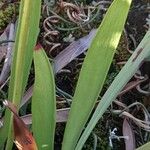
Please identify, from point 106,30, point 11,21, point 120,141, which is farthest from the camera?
point 11,21

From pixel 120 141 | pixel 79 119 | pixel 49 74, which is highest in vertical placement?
pixel 49 74

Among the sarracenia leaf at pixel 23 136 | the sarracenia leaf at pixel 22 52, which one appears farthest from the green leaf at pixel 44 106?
the sarracenia leaf at pixel 23 136

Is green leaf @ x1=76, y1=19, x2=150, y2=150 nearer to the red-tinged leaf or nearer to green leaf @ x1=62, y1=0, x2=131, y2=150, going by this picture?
green leaf @ x1=62, y1=0, x2=131, y2=150

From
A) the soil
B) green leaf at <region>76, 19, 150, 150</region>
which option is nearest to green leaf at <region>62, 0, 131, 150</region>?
green leaf at <region>76, 19, 150, 150</region>

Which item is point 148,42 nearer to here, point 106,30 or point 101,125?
point 106,30

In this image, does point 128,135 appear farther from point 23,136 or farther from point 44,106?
point 23,136

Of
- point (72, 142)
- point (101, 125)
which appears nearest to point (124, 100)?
point (101, 125)
